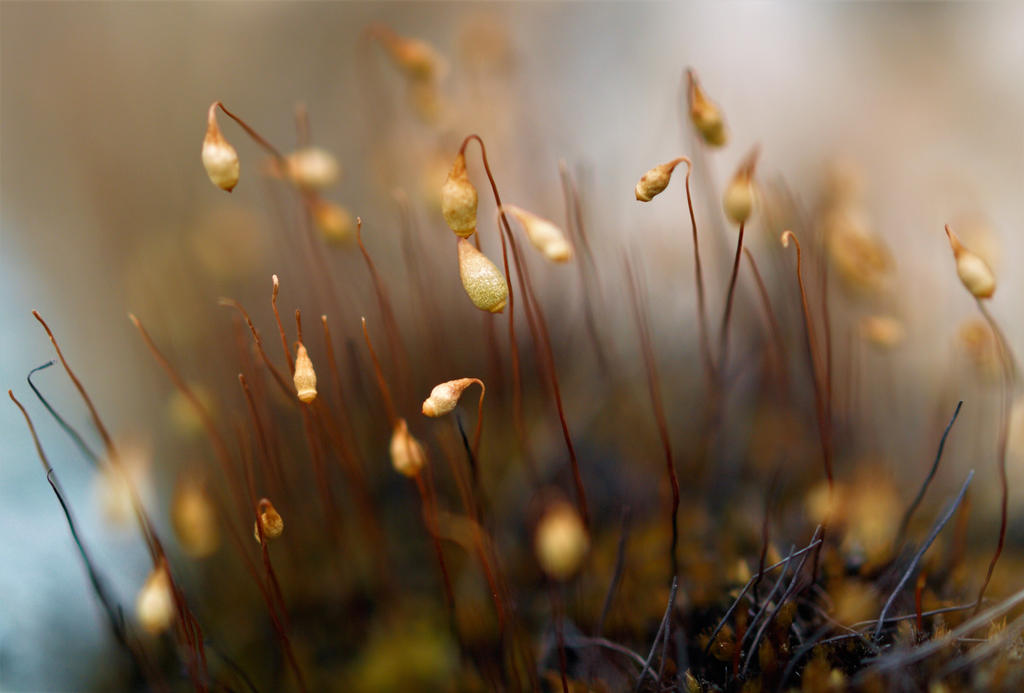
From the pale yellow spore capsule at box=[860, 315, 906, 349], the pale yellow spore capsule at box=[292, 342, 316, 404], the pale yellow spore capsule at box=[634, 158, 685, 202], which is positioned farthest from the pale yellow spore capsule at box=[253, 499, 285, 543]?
the pale yellow spore capsule at box=[860, 315, 906, 349]

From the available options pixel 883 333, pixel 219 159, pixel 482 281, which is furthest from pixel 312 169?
pixel 883 333

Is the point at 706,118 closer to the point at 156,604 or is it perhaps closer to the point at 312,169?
the point at 312,169

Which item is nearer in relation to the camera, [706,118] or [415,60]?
[706,118]

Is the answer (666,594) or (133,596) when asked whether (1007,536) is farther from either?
(133,596)

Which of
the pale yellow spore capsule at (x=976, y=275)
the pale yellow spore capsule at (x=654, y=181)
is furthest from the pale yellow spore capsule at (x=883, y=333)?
the pale yellow spore capsule at (x=654, y=181)

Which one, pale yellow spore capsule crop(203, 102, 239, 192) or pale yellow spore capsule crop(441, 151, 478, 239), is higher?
pale yellow spore capsule crop(203, 102, 239, 192)

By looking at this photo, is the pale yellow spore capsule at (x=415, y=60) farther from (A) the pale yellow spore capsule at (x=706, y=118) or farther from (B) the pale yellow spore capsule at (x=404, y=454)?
(B) the pale yellow spore capsule at (x=404, y=454)

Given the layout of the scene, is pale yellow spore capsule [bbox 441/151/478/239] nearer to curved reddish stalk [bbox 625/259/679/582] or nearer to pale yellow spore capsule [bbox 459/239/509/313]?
pale yellow spore capsule [bbox 459/239/509/313]
